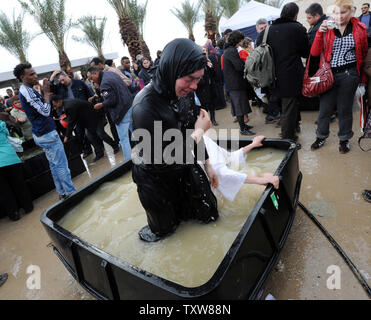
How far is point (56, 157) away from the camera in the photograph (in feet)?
12.3

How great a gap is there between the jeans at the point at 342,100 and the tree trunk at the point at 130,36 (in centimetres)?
1079

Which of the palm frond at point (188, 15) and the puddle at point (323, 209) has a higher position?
the palm frond at point (188, 15)

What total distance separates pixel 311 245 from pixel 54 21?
1703 centimetres

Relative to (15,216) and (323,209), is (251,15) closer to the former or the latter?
(323,209)

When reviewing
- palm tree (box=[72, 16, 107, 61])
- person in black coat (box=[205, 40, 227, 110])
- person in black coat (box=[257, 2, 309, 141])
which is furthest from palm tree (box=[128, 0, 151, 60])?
person in black coat (box=[257, 2, 309, 141])

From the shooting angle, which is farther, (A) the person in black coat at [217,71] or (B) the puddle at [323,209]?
(A) the person in black coat at [217,71]

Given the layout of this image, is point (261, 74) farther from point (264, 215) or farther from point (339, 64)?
point (264, 215)

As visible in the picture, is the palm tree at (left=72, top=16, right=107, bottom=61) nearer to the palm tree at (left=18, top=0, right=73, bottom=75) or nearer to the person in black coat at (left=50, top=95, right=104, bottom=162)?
the palm tree at (left=18, top=0, right=73, bottom=75)

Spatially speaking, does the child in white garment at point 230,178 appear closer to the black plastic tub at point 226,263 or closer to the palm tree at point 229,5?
the black plastic tub at point 226,263

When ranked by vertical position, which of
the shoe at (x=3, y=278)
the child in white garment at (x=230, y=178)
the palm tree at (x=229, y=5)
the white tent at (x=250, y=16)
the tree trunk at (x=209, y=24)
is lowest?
the shoe at (x=3, y=278)

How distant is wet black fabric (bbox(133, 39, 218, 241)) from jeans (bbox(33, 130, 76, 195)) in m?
2.22

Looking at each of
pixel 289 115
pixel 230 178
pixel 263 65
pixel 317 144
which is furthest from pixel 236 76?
pixel 230 178

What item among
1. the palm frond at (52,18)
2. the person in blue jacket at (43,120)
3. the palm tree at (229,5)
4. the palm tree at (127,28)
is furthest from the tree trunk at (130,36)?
the palm tree at (229,5)

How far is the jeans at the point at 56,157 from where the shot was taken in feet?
11.8
